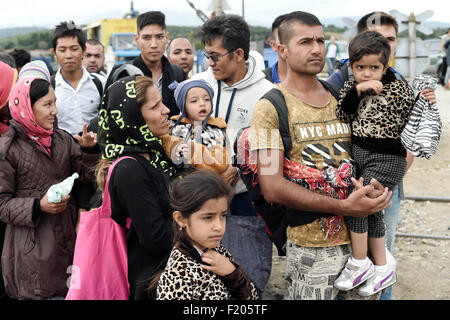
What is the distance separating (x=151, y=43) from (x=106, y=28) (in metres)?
21.7

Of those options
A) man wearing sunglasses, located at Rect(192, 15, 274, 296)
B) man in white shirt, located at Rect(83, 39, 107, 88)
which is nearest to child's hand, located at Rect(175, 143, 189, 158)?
man wearing sunglasses, located at Rect(192, 15, 274, 296)

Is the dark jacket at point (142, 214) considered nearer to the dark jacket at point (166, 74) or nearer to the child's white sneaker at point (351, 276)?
the child's white sneaker at point (351, 276)

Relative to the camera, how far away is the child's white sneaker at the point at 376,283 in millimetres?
2545

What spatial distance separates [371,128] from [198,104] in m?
1.22

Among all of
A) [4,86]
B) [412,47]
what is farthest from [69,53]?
[412,47]

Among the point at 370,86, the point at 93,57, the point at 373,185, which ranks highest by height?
the point at 93,57

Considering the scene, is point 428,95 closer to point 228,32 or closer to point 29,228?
point 228,32

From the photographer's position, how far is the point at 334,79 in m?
3.29

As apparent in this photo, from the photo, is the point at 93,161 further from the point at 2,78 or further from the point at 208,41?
the point at 208,41

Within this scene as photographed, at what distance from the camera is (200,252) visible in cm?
222

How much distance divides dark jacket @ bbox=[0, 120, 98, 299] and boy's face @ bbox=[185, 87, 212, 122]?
997 millimetres

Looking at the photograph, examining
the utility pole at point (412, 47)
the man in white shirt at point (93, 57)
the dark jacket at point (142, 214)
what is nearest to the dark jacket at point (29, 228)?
the dark jacket at point (142, 214)

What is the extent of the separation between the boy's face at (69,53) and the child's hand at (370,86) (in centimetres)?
290
